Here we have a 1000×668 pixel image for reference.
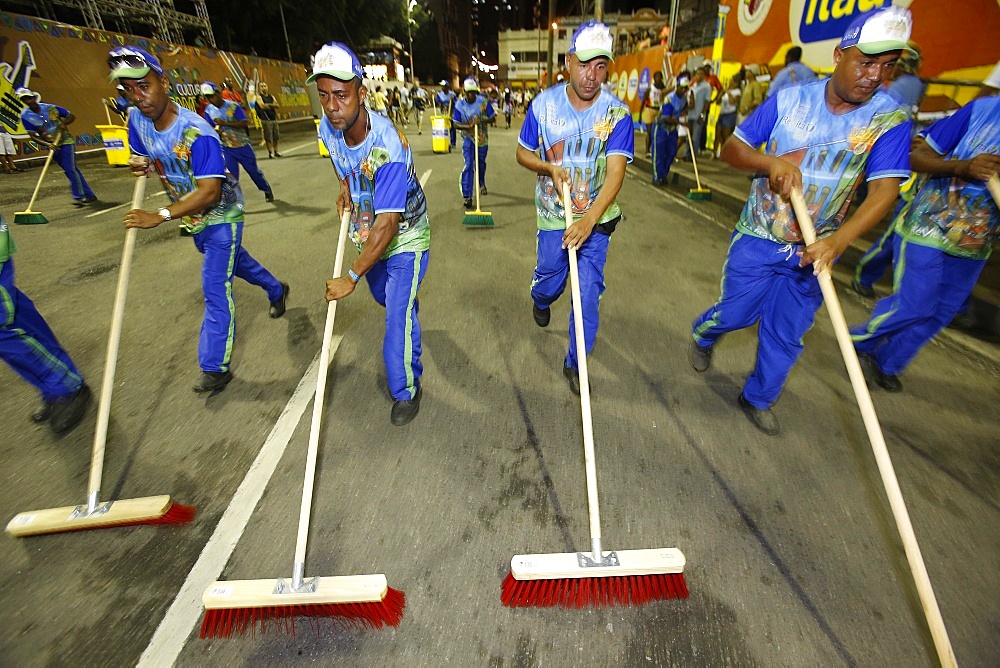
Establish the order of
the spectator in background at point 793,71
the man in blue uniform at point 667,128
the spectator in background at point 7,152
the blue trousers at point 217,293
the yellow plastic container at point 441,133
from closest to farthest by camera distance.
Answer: the blue trousers at point 217,293
the spectator in background at point 793,71
the man in blue uniform at point 667,128
the spectator in background at point 7,152
the yellow plastic container at point 441,133

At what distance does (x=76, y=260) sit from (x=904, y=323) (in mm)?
8658

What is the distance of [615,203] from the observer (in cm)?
304

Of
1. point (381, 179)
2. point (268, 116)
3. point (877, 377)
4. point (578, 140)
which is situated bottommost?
point (877, 377)

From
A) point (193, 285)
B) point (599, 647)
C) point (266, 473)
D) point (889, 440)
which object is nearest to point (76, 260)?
point (193, 285)

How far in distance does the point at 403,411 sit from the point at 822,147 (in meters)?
2.77

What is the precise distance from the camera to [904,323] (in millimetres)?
3152

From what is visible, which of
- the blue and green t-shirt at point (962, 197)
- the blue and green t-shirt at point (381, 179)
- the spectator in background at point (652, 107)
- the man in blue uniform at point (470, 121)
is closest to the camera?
the blue and green t-shirt at point (381, 179)

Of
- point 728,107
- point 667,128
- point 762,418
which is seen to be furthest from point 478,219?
point 728,107

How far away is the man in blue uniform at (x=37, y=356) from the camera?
2.71 meters

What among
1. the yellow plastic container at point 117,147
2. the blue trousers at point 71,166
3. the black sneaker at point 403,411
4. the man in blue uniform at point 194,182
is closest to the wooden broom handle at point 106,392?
the man in blue uniform at point 194,182

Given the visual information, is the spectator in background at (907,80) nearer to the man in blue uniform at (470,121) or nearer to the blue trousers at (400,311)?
the blue trousers at (400,311)

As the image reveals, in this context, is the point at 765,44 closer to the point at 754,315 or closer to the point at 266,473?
the point at 754,315

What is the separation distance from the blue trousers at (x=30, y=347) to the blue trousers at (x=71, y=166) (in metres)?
7.31

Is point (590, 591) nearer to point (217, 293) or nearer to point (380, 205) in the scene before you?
point (380, 205)
